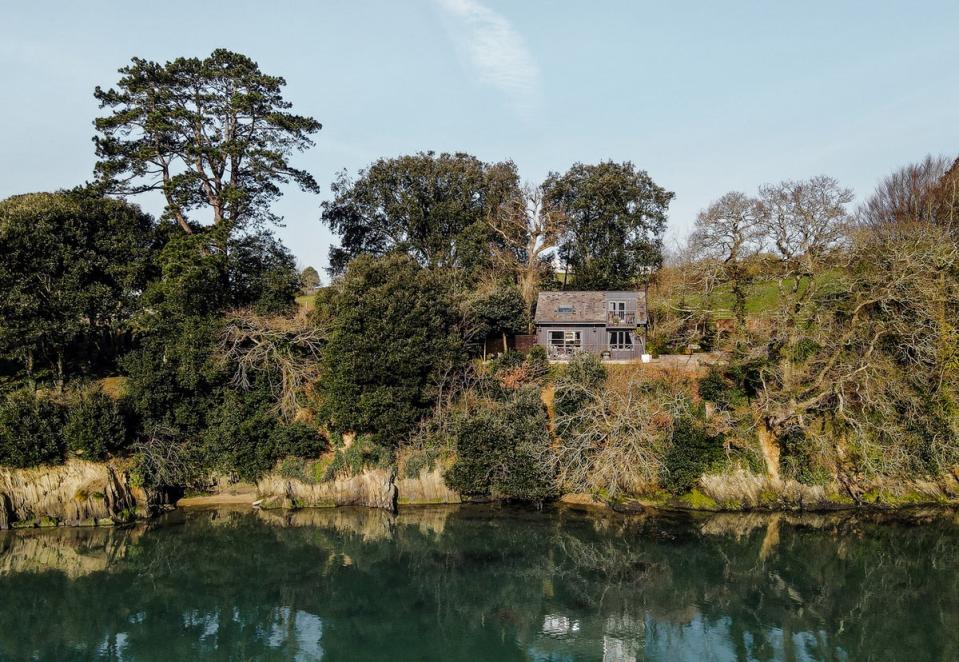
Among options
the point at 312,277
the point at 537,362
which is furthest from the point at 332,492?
the point at 312,277

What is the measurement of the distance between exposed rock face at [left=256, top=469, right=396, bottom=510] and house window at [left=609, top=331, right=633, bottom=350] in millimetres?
17143

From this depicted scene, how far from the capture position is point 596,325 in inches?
1640

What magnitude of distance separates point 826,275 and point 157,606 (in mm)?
38282

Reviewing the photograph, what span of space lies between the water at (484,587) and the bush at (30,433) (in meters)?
3.65

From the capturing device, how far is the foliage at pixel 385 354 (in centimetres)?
3372

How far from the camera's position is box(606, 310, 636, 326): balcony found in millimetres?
41222

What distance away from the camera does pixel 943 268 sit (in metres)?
31.4

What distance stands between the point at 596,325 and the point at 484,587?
68.3 ft

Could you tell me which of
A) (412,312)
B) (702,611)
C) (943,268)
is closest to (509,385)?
(412,312)

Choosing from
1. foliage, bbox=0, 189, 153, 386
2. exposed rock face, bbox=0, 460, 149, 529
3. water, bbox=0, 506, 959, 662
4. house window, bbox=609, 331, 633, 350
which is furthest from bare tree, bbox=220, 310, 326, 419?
house window, bbox=609, 331, 633, 350

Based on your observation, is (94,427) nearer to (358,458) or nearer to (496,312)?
(358,458)

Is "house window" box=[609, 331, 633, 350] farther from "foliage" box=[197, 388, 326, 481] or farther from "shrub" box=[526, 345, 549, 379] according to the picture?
"foliage" box=[197, 388, 326, 481]

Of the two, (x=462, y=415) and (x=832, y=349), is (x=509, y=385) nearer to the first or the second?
(x=462, y=415)

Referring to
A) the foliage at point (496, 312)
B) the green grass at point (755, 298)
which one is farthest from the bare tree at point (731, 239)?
the foliage at point (496, 312)
